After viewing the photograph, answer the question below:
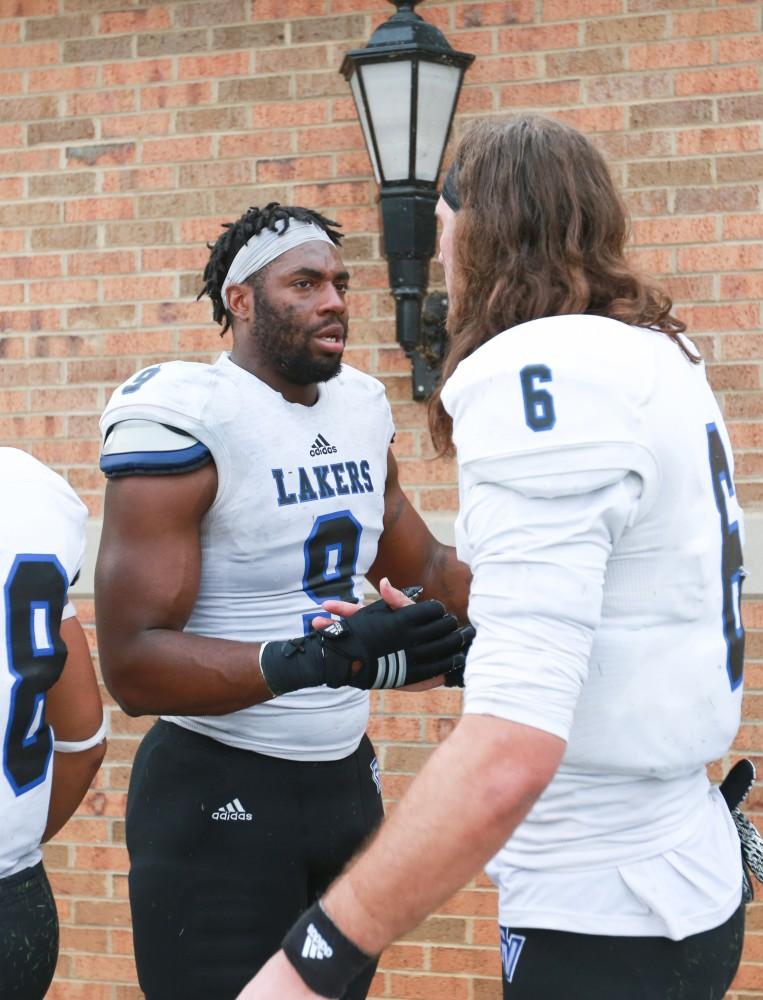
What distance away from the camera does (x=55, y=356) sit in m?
4.25

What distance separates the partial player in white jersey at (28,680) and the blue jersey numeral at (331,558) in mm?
651

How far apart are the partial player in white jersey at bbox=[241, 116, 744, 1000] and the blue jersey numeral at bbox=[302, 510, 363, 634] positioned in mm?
989

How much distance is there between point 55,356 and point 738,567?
307 cm

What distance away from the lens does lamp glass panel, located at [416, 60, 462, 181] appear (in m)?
3.50

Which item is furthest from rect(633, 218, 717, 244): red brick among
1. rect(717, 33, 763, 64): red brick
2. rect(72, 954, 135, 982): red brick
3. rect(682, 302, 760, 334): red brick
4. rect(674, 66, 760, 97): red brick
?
rect(72, 954, 135, 982): red brick

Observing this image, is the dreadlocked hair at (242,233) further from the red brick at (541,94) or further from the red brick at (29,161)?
the red brick at (29,161)

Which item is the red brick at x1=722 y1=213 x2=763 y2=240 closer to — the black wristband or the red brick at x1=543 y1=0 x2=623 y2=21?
the red brick at x1=543 y1=0 x2=623 y2=21

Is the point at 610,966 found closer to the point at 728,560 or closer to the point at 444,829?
the point at 444,829

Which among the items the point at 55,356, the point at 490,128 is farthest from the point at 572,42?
the point at 490,128

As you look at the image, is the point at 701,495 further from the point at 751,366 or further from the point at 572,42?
the point at 572,42

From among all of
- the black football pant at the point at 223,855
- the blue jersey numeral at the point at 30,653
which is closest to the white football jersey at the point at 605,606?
the blue jersey numeral at the point at 30,653

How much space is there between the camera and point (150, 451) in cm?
254

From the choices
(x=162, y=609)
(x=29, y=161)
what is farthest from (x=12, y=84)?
(x=162, y=609)

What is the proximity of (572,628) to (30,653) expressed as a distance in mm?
1023
